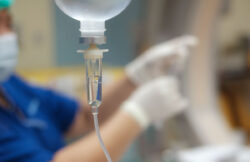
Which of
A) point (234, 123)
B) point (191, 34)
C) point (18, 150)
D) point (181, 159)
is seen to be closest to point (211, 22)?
point (191, 34)

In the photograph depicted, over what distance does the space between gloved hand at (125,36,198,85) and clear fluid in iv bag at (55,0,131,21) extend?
45 centimetres

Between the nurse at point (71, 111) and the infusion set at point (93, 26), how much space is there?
11 cm

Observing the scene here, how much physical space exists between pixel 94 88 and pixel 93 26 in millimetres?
66

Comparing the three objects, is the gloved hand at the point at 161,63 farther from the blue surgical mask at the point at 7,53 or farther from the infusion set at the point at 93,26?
the infusion set at the point at 93,26

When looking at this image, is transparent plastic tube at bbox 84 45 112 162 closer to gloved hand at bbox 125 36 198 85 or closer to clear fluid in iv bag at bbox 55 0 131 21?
clear fluid in iv bag at bbox 55 0 131 21

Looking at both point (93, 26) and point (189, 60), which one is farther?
point (189, 60)

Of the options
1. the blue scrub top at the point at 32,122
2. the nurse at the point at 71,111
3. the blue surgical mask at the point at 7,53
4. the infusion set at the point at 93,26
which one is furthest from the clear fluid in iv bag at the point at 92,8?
the blue surgical mask at the point at 7,53

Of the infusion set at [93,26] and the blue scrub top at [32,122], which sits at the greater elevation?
the infusion set at [93,26]

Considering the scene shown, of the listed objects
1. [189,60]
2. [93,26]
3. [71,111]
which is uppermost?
[93,26]

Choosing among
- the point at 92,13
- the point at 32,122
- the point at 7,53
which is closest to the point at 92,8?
the point at 92,13

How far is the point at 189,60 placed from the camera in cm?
99

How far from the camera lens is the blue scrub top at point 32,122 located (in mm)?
593

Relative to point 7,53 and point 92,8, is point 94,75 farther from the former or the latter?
point 7,53

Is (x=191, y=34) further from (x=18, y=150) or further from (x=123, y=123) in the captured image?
(x=18, y=150)
